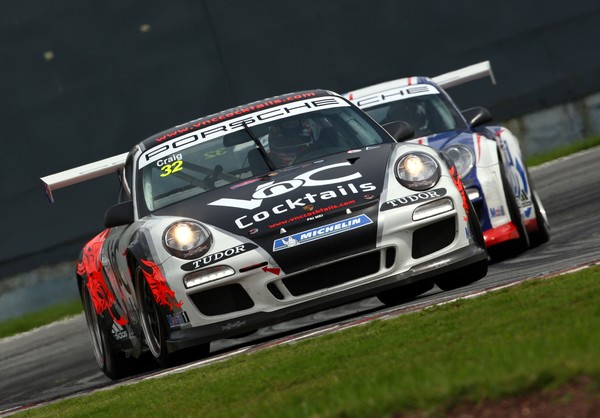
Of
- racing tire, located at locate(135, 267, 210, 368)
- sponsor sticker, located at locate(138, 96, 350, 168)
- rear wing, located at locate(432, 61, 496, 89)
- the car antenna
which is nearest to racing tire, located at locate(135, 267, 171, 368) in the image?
racing tire, located at locate(135, 267, 210, 368)

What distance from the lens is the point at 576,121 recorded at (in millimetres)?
16719

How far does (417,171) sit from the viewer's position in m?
7.66

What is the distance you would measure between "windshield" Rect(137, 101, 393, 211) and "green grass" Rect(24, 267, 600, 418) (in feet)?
5.27

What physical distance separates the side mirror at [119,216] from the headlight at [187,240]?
77 cm

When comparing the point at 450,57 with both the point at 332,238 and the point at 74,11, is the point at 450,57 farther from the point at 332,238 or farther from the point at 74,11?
the point at 332,238

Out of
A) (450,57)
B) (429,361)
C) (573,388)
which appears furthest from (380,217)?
(450,57)

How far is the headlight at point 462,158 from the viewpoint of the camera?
9246 mm

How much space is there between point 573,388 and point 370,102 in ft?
24.9

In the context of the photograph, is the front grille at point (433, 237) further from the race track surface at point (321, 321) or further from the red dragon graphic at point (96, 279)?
the red dragon graphic at point (96, 279)

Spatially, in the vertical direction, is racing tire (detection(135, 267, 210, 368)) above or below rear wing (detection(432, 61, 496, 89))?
below

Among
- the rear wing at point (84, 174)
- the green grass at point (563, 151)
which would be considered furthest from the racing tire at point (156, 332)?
the green grass at point (563, 151)

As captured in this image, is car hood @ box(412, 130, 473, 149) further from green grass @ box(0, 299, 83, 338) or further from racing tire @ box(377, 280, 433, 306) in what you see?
green grass @ box(0, 299, 83, 338)

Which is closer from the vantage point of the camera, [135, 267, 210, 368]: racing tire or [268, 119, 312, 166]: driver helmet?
[135, 267, 210, 368]: racing tire

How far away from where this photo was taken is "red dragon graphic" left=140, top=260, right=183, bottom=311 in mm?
7438
